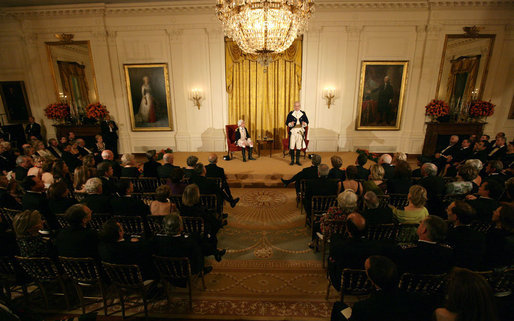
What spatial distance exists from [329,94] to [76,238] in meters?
7.90

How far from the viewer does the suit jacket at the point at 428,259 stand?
2377 mm

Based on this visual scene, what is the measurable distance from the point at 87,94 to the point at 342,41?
29.7 feet

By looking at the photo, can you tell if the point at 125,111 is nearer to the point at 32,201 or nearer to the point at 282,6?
the point at 32,201

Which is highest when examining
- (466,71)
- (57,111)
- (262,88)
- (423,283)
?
(466,71)

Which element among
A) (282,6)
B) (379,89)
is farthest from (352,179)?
(379,89)

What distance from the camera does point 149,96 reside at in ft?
29.3

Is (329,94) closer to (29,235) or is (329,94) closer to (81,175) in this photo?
(81,175)

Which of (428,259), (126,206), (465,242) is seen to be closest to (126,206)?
(126,206)

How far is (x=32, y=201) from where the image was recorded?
358 centimetres

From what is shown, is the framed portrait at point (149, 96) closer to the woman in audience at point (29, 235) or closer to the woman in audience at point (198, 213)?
the woman in audience at point (198, 213)

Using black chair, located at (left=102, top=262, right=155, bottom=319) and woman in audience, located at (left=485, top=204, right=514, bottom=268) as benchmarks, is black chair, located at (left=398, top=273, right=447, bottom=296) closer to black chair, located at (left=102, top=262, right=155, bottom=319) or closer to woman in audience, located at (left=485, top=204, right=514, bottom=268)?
woman in audience, located at (left=485, top=204, right=514, bottom=268)

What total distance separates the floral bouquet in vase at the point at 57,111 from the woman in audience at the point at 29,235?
25.4ft

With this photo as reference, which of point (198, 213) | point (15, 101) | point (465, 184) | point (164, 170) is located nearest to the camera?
point (198, 213)

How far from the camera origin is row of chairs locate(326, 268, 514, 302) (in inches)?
93.7
